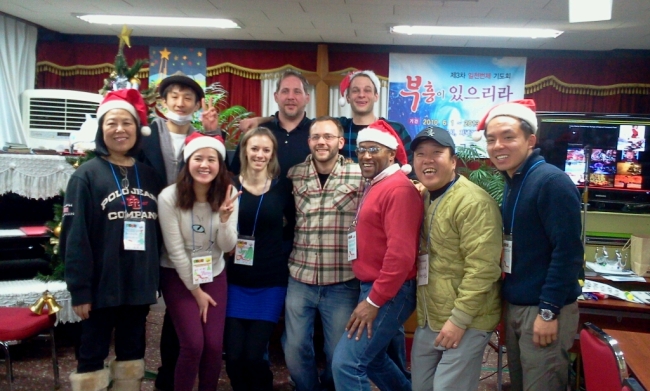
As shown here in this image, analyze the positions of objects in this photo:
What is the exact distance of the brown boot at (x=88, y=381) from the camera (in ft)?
6.80

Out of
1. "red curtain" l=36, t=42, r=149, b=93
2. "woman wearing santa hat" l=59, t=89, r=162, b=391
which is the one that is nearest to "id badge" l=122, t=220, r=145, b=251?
"woman wearing santa hat" l=59, t=89, r=162, b=391

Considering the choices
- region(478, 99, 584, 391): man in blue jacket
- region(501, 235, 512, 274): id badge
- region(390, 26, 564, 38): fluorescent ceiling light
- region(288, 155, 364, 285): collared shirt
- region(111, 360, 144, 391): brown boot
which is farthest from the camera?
region(390, 26, 564, 38): fluorescent ceiling light

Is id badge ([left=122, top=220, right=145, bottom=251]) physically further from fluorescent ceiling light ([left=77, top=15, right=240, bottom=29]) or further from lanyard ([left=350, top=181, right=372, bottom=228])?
fluorescent ceiling light ([left=77, top=15, right=240, bottom=29])

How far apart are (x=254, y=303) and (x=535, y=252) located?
4.32 feet

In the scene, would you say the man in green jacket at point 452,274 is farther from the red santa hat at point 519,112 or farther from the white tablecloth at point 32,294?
the white tablecloth at point 32,294

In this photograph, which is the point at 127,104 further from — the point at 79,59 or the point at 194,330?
the point at 79,59

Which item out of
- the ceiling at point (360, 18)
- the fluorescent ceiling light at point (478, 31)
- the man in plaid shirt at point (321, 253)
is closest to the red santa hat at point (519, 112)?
the man in plaid shirt at point (321, 253)

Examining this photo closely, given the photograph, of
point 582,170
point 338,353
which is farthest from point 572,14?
point 338,353

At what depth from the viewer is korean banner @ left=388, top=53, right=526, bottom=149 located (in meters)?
6.07

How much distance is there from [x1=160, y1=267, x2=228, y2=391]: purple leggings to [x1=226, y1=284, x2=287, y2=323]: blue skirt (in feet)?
0.21

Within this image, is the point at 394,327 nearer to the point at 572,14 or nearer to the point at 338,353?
the point at 338,353

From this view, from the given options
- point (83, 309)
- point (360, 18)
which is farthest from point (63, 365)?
point (360, 18)

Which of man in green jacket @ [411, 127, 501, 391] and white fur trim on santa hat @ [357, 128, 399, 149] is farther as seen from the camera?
white fur trim on santa hat @ [357, 128, 399, 149]

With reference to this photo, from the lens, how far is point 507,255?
191 centimetres
